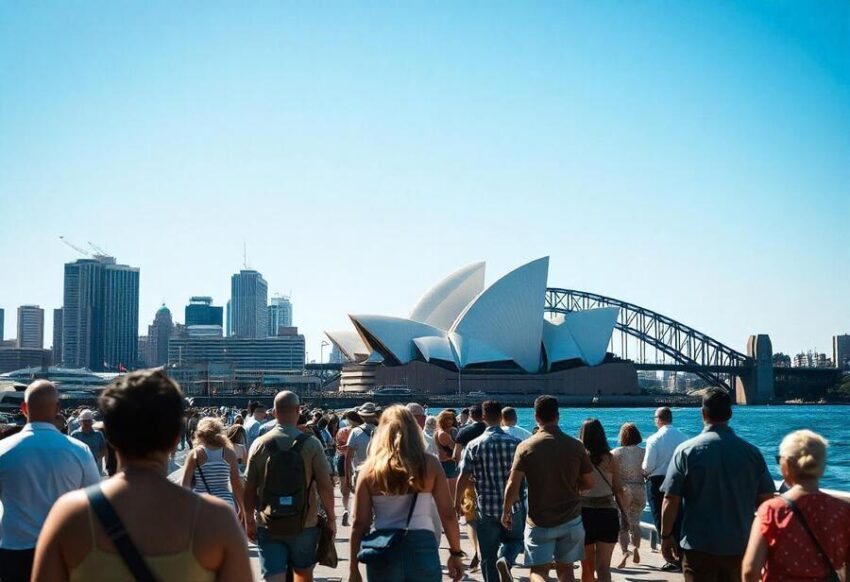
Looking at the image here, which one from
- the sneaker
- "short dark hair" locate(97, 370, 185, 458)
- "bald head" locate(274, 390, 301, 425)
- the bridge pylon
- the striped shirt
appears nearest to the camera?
"short dark hair" locate(97, 370, 185, 458)

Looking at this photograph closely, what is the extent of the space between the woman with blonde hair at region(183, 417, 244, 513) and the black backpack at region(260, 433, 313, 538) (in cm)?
148

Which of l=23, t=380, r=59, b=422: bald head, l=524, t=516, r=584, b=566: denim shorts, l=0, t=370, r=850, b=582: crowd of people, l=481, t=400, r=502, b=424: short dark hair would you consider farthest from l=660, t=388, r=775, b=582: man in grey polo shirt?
l=23, t=380, r=59, b=422: bald head

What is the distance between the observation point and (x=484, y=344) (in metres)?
97.1

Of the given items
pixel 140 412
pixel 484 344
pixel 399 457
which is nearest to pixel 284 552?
pixel 399 457

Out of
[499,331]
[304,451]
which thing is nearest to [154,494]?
[304,451]

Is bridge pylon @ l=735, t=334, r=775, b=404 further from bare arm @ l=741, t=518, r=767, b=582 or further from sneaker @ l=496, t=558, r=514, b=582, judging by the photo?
bare arm @ l=741, t=518, r=767, b=582

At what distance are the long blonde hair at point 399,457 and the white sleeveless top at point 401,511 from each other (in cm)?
5

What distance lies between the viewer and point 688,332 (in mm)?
136875

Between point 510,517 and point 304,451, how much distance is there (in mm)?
1734

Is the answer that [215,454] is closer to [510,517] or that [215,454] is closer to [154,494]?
[510,517]

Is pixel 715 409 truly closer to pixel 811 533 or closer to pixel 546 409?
pixel 546 409

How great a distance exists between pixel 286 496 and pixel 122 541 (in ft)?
11.7

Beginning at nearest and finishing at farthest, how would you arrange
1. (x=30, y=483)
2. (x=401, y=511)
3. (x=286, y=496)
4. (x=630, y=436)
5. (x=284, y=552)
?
(x=30, y=483)
(x=401, y=511)
(x=286, y=496)
(x=284, y=552)
(x=630, y=436)

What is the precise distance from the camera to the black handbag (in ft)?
16.9
